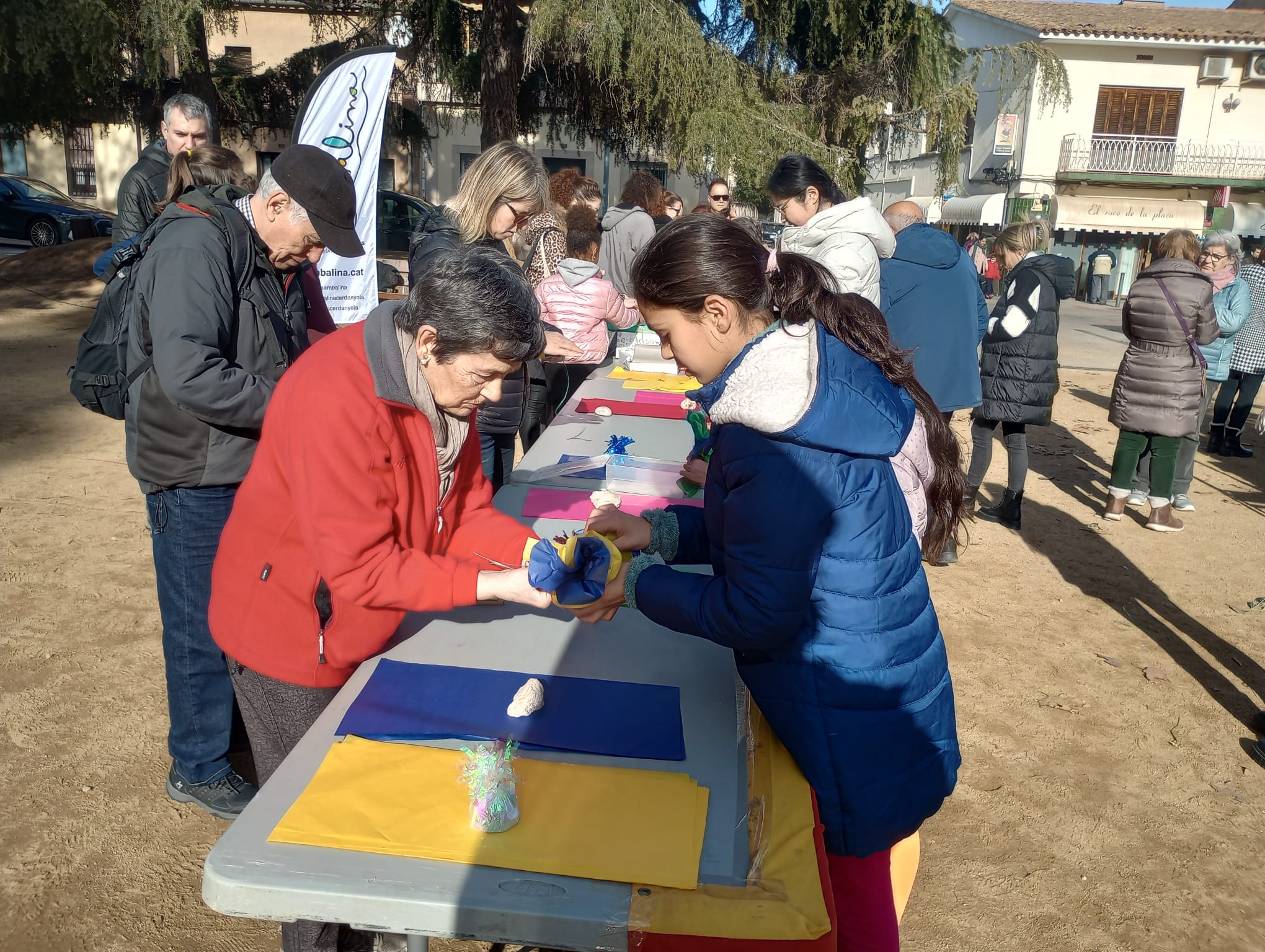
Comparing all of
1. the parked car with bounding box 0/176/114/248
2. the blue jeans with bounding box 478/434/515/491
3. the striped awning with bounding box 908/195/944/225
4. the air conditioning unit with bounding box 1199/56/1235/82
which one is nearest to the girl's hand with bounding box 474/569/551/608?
the blue jeans with bounding box 478/434/515/491

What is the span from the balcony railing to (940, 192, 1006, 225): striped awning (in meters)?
2.17

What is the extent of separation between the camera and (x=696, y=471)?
104 inches

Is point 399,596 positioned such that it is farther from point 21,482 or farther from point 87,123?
point 87,123

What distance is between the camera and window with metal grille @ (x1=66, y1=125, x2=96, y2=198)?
26.1 metres

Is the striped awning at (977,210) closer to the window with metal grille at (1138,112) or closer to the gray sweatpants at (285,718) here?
the window with metal grille at (1138,112)

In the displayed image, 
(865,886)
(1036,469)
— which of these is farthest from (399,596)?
(1036,469)

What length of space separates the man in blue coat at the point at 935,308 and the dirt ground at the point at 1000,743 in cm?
94

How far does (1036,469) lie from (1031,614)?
9.60 ft

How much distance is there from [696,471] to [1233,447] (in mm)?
6723

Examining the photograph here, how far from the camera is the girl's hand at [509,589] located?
172 cm

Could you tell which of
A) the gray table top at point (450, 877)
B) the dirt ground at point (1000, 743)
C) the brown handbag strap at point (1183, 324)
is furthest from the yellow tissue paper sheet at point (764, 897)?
the brown handbag strap at point (1183, 324)

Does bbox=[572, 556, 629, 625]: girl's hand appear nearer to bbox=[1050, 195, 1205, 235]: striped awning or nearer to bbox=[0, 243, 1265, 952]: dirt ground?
bbox=[0, 243, 1265, 952]: dirt ground

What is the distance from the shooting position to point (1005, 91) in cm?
1242

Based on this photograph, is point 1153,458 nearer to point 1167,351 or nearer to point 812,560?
point 1167,351
